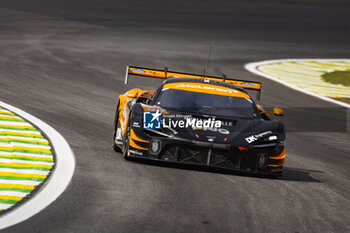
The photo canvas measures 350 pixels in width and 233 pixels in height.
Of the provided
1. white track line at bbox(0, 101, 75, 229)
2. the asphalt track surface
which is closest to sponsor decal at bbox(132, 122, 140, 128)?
the asphalt track surface

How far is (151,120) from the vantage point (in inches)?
353

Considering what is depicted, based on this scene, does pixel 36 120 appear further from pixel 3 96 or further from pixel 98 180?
pixel 98 180

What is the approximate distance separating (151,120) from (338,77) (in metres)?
12.6

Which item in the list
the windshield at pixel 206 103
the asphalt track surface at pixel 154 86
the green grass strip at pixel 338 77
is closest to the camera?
the asphalt track surface at pixel 154 86

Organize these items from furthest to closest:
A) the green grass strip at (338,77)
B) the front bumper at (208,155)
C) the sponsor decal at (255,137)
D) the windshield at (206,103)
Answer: the green grass strip at (338,77)
the windshield at (206,103)
the sponsor decal at (255,137)
the front bumper at (208,155)

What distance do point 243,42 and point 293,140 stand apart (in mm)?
13861

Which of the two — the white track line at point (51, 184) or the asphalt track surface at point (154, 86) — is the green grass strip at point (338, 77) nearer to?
the asphalt track surface at point (154, 86)

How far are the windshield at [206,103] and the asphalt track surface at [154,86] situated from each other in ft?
3.36

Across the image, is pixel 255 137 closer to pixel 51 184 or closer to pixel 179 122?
pixel 179 122

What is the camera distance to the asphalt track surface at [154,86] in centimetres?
670

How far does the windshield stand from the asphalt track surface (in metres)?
1.02

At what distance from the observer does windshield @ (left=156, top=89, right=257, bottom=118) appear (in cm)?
974

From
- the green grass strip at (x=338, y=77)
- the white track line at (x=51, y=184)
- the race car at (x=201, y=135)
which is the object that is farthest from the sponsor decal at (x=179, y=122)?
the green grass strip at (x=338, y=77)

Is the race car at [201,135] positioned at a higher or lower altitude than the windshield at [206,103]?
lower
